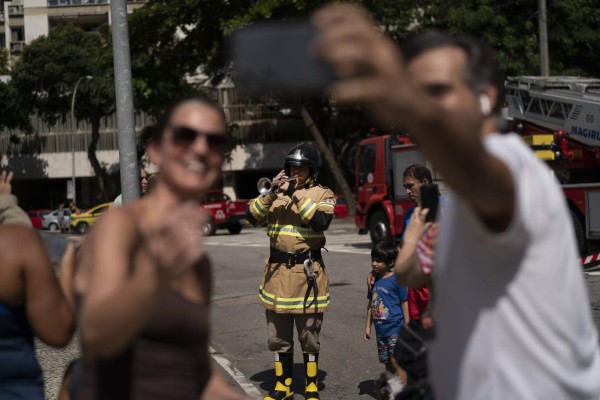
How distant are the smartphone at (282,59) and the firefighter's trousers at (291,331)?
Answer: 569cm

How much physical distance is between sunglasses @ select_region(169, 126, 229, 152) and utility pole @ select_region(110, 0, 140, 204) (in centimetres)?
527

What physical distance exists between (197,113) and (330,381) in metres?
5.96

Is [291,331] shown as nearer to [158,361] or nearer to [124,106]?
[124,106]

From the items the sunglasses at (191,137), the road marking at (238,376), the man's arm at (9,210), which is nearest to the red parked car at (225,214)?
the road marking at (238,376)

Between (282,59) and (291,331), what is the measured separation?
234 inches

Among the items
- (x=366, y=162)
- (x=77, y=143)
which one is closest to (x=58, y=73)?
(x=77, y=143)

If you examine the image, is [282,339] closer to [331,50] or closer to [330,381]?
[330,381]

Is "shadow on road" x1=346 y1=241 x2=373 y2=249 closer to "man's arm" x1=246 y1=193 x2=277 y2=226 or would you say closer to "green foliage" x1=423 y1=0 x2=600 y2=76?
"green foliage" x1=423 y1=0 x2=600 y2=76

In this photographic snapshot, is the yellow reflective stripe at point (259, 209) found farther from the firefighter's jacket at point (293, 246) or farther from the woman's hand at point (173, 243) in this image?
the woman's hand at point (173, 243)

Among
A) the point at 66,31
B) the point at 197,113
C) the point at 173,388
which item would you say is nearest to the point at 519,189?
the point at 197,113

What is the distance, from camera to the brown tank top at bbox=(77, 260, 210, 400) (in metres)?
2.71

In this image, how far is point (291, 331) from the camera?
7.75 m

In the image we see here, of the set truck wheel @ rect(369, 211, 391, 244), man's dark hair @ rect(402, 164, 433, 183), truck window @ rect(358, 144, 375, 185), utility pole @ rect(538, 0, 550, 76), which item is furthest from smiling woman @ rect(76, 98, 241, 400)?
utility pole @ rect(538, 0, 550, 76)

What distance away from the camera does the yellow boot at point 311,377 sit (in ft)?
24.7
